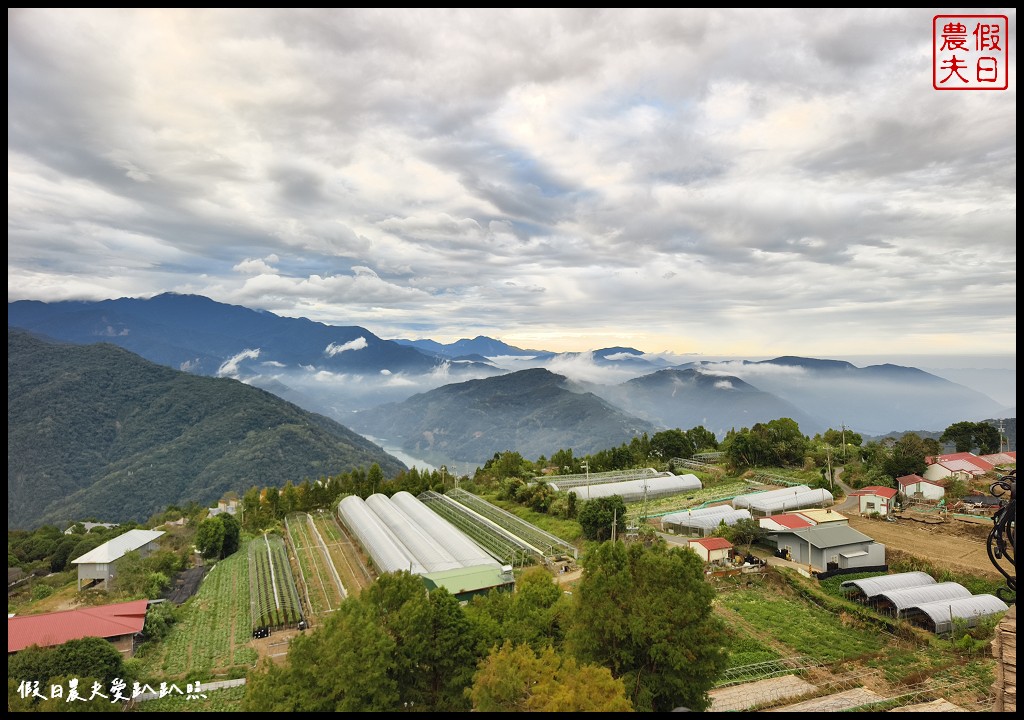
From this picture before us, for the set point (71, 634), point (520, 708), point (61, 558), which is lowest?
point (61, 558)

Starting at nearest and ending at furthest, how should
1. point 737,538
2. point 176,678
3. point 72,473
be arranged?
point 176,678
point 737,538
point 72,473

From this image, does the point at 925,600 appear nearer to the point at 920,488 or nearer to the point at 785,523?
the point at 785,523

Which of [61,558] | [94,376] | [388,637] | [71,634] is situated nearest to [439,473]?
[61,558]

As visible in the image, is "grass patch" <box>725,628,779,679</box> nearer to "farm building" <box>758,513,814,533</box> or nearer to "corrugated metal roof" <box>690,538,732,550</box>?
"corrugated metal roof" <box>690,538,732,550</box>

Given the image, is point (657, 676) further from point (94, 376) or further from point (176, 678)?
point (94, 376)

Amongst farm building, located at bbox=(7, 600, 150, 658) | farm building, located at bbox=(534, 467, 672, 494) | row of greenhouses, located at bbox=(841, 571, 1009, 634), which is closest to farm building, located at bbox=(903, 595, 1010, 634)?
row of greenhouses, located at bbox=(841, 571, 1009, 634)
